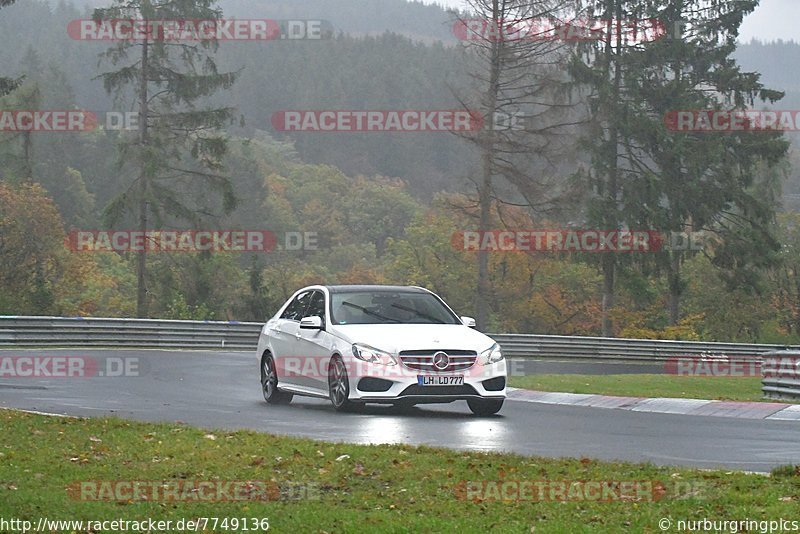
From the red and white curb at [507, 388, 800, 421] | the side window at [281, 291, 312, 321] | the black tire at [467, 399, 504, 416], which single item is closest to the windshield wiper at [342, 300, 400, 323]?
the side window at [281, 291, 312, 321]

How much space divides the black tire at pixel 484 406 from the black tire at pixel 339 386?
5.02 ft

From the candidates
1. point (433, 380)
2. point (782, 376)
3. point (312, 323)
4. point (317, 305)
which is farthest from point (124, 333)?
point (433, 380)

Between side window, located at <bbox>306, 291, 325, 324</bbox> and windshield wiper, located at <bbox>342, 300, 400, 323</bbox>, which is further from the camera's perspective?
side window, located at <bbox>306, 291, 325, 324</bbox>

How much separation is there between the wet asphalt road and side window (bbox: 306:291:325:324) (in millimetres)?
1286

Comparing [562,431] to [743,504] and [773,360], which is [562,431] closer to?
[743,504]

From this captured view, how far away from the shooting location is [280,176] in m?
140

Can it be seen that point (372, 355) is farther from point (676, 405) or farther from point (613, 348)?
point (613, 348)

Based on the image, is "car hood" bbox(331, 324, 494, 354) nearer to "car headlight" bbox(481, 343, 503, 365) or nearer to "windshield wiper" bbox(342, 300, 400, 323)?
"car headlight" bbox(481, 343, 503, 365)

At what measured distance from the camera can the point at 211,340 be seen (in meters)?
39.6

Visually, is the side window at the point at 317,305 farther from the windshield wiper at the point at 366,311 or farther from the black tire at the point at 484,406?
the black tire at the point at 484,406

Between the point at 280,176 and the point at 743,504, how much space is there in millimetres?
132104

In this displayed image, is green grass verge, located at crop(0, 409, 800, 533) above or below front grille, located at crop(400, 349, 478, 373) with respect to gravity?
below

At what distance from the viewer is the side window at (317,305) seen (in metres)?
18.6

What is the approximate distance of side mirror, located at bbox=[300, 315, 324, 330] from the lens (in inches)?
714
